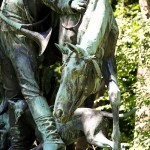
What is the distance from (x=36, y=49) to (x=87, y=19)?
87 centimetres

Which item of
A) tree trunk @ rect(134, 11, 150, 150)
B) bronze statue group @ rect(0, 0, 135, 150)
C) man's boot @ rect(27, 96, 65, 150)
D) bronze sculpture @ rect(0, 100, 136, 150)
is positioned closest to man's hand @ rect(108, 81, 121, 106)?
bronze statue group @ rect(0, 0, 135, 150)

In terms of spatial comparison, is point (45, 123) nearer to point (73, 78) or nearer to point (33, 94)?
point (33, 94)

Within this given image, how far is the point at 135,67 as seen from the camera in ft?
46.8

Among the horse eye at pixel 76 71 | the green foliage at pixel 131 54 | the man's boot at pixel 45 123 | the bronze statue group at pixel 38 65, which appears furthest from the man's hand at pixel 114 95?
the green foliage at pixel 131 54

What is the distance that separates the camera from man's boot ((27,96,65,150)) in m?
6.55

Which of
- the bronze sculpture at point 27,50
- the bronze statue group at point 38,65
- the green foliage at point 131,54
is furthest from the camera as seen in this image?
the green foliage at point 131,54

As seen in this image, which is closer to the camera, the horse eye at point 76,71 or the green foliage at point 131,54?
the horse eye at point 76,71

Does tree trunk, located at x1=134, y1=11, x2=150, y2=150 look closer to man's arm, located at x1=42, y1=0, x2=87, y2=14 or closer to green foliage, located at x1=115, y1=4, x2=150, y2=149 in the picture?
green foliage, located at x1=115, y1=4, x2=150, y2=149

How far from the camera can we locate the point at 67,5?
6.68m

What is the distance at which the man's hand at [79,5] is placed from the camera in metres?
6.59

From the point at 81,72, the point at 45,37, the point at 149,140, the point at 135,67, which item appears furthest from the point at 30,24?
the point at 135,67

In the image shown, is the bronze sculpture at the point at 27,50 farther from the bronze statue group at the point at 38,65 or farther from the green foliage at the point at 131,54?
the green foliage at the point at 131,54

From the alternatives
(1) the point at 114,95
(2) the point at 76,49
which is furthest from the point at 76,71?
(1) the point at 114,95

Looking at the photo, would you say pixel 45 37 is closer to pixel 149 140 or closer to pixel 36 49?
pixel 36 49
